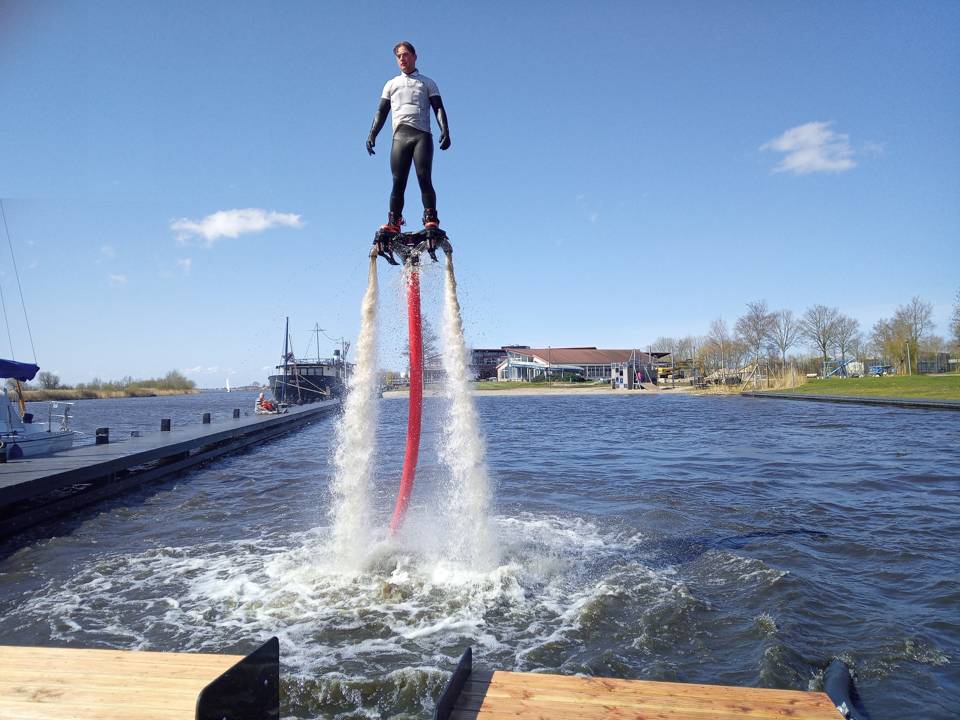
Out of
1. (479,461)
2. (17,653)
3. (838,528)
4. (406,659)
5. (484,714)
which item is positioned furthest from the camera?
(838,528)

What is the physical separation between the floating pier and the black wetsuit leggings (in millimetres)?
9015

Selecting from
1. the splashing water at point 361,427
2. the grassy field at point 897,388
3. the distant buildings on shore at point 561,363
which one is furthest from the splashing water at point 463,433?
the distant buildings on shore at point 561,363

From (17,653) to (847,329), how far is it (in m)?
84.9

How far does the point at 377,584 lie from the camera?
21.5 ft

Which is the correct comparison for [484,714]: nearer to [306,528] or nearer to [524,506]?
[306,528]

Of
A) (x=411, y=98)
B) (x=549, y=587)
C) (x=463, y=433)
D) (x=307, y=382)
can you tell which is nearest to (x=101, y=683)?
(x=463, y=433)

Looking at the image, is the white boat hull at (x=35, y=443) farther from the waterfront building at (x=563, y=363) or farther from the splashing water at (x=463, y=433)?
the waterfront building at (x=563, y=363)

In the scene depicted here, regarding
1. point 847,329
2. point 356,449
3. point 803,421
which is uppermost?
point 847,329

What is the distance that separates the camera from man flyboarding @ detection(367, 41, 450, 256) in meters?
6.09

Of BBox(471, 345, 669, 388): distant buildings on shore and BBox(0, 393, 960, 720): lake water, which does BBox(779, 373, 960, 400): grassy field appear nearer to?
BBox(0, 393, 960, 720): lake water

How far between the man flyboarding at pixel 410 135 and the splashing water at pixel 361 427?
2.19ft

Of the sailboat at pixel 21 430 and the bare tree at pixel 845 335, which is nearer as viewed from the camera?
the sailboat at pixel 21 430

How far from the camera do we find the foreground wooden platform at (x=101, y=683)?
3146mm

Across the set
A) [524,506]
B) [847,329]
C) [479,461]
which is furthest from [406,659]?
[847,329]
